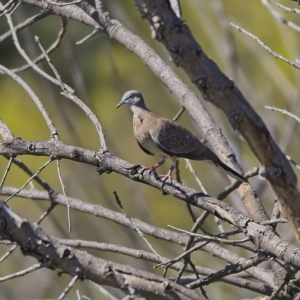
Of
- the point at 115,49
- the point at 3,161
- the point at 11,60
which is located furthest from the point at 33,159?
the point at 115,49

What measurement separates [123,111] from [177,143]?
7548 millimetres

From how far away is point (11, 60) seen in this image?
11320mm

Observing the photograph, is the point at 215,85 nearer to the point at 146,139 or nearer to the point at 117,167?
the point at 117,167

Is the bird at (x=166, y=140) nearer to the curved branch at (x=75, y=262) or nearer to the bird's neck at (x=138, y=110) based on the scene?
the bird's neck at (x=138, y=110)

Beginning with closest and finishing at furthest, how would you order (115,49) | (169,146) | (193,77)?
(193,77) → (169,146) → (115,49)

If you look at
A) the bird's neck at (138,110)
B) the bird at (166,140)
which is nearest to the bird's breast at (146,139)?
the bird at (166,140)

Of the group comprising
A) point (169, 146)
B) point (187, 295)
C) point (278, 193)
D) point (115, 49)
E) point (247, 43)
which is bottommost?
point (187, 295)

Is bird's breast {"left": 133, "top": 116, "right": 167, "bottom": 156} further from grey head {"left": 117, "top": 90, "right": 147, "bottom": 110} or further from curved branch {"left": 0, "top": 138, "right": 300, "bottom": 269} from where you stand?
curved branch {"left": 0, "top": 138, "right": 300, "bottom": 269}

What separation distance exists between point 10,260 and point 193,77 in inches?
329

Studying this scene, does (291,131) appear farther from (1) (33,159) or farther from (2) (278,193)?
(1) (33,159)

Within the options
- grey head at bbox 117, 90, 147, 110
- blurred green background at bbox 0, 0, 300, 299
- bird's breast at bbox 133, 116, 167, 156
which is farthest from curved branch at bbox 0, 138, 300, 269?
grey head at bbox 117, 90, 147, 110

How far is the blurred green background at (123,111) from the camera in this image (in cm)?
500

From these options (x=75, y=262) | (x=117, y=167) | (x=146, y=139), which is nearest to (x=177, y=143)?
(x=146, y=139)

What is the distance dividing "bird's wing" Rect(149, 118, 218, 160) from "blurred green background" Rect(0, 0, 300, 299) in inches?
16.2
